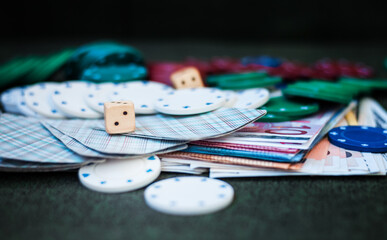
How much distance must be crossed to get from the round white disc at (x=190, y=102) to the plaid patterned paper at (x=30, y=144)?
38cm

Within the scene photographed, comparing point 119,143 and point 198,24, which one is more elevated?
point 119,143

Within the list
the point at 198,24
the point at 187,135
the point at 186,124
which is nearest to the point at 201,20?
the point at 198,24

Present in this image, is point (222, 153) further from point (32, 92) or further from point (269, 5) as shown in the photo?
point (269, 5)

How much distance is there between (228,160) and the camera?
121 centimetres

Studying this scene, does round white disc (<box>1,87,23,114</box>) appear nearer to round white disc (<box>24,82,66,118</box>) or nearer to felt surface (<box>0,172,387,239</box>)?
round white disc (<box>24,82,66,118</box>)

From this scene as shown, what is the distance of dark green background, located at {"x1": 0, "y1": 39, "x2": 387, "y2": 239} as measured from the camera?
0.93m

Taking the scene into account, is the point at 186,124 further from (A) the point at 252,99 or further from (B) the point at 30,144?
(B) the point at 30,144

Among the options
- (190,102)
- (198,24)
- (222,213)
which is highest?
(190,102)

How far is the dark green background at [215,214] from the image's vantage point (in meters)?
0.93

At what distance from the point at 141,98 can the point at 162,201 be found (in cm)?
65

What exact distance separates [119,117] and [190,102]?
30 centimetres

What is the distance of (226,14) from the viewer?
4395mm

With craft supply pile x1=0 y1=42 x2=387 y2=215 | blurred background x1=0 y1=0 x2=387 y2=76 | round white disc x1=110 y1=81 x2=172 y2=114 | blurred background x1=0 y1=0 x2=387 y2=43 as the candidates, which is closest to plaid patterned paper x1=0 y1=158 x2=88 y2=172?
craft supply pile x1=0 y1=42 x2=387 y2=215

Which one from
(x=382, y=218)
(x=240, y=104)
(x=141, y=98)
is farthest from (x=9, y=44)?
(x=382, y=218)
